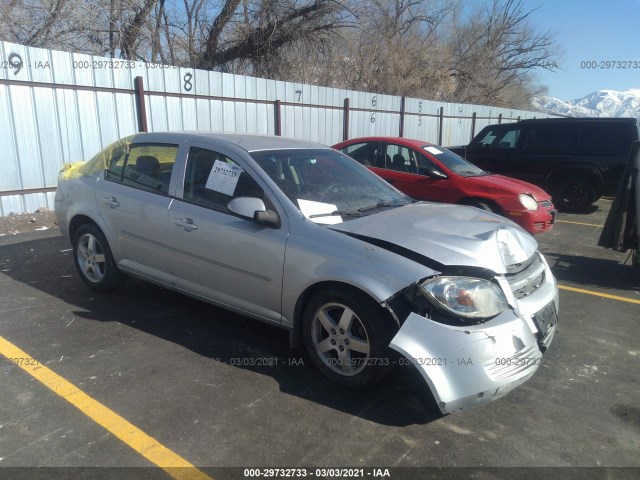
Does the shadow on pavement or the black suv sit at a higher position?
the black suv

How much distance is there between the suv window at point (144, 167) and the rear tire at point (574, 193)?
27.7 feet

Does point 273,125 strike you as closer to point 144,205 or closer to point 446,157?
point 446,157

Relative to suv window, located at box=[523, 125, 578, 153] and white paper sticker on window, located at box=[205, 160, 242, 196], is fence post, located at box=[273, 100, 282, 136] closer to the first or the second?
suv window, located at box=[523, 125, 578, 153]

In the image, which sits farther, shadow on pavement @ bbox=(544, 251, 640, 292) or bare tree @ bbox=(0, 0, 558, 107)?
bare tree @ bbox=(0, 0, 558, 107)

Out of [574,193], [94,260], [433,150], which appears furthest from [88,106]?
[574,193]

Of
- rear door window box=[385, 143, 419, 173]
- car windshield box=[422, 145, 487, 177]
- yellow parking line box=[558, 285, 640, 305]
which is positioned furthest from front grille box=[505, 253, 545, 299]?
rear door window box=[385, 143, 419, 173]

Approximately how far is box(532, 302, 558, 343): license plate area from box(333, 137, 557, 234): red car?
3715 millimetres

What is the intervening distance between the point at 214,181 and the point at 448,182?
170 inches

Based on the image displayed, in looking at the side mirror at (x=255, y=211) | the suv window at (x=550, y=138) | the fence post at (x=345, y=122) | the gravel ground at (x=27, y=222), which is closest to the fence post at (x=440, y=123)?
the fence post at (x=345, y=122)

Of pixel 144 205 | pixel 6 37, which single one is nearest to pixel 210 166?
pixel 144 205

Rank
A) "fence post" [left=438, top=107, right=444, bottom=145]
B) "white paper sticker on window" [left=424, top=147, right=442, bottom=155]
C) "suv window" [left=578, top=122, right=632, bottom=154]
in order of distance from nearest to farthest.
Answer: "white paper sticker on window" [left=424, top=147, right=442, bottom=155], "suv window" [left=578, top=122, right=632, bottom=154], "fence post" [left=438, top=107, right=444, bottom=145]

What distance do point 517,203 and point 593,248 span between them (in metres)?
1.55

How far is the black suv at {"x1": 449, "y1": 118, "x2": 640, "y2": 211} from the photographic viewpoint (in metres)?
9.34

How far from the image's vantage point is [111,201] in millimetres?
4480
